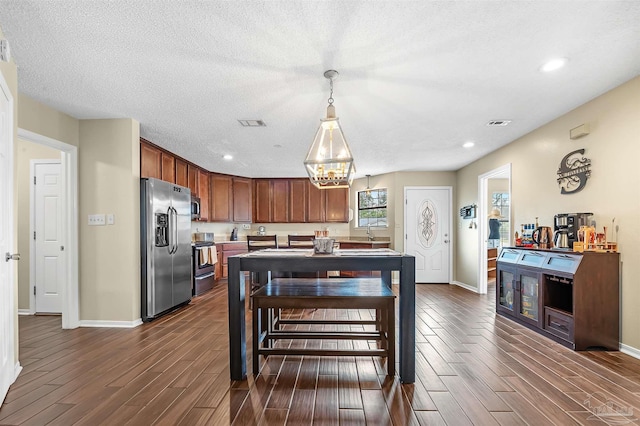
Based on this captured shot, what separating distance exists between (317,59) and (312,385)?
89.1 inches

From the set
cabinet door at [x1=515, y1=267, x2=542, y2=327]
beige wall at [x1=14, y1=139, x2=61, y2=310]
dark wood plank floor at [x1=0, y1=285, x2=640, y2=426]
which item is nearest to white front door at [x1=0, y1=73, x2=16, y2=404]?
dark wood plank floor at [x1=0, y1=285, x2=640, y2=426]

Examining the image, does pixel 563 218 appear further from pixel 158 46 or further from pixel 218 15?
pixel 158 46

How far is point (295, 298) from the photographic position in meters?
2.30

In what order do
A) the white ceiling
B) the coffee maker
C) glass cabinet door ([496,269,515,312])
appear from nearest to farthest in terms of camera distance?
the white ceiling → the coffee maker → glass cabinet door ([496,269,515,312])

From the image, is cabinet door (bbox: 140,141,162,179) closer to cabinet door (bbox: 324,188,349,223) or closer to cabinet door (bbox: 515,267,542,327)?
cabinet door (bbox: 324,188,349,223)

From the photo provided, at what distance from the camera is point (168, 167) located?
4.86 m

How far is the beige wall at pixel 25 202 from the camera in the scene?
417cm

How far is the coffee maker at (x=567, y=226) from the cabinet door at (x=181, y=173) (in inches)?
204

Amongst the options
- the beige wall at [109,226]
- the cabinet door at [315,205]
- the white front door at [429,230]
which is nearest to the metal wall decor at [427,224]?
the white front door at [429,230]

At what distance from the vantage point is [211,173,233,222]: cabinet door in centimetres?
657

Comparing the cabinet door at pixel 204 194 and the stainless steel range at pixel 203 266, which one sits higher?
the cabinet door at pixel 204 194

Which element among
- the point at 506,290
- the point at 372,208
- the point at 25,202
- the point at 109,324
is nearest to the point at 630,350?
the point at 506,290

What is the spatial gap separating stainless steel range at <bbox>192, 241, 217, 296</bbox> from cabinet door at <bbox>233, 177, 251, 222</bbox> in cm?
124

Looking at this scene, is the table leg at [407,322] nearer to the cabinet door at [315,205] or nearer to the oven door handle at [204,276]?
the oven door handle at [204,276]
